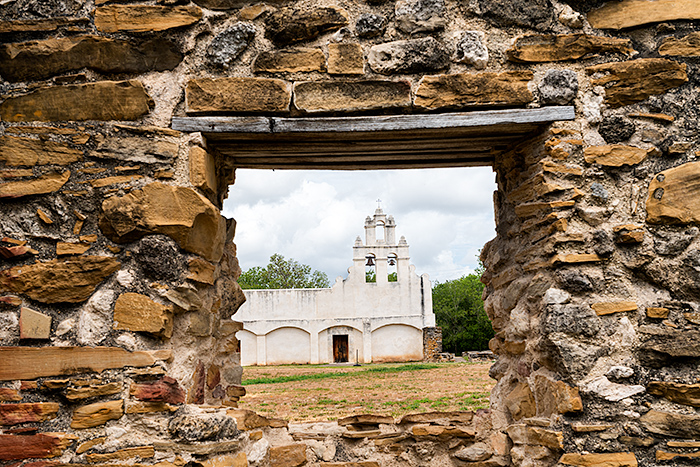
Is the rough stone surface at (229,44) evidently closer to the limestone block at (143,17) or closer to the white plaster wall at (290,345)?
the limestone block at (143,17)

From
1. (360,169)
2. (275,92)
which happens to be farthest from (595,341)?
(275,92)

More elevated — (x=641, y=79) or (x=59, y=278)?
(x=641, y=79)

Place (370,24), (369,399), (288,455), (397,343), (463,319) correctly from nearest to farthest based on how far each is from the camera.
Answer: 1. (370,24)
2. (288,455)
3. (369,399)
4. (397,343)
5. (463,319)

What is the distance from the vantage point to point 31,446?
204 cm

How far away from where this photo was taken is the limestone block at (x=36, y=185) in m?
2.21

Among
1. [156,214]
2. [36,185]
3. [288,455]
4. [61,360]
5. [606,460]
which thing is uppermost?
[36,185]

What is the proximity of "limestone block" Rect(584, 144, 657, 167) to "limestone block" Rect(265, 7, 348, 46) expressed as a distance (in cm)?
126

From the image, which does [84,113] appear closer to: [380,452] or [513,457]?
[380,452]

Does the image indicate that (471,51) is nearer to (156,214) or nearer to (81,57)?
(156,214)

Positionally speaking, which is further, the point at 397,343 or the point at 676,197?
the point at 397,343

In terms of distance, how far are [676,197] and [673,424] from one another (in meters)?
0.93

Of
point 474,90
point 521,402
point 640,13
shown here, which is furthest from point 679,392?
point 640,13

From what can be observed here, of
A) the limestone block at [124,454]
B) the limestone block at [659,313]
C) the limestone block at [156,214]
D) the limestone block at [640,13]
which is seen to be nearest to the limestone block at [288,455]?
the limestone block at [124,454]

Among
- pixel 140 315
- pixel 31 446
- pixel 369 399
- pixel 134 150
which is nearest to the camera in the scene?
pixel 31 446
